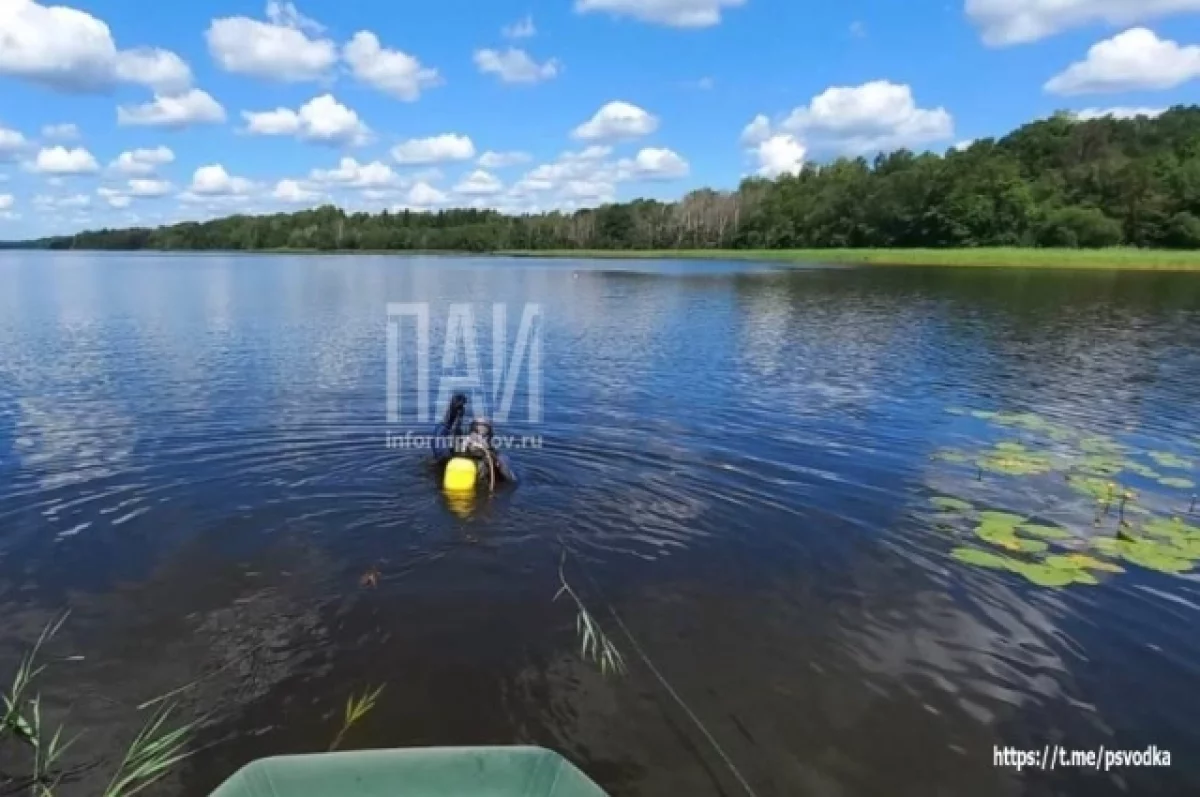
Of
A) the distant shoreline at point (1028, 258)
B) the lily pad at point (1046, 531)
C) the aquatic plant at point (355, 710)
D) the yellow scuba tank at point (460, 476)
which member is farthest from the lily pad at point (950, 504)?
the distant shoreline at point (1028, 258)

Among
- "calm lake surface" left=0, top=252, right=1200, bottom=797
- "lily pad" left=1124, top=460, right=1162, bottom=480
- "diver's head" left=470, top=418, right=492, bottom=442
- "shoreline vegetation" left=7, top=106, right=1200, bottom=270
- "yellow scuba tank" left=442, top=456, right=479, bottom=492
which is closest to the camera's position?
"calm lake surface" left=0, top=252, right=1200, bottom=797

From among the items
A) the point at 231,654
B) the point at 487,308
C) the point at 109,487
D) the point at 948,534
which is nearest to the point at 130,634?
the point at 231,654

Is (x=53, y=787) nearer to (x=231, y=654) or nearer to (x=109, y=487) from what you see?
(x=231, y=654)

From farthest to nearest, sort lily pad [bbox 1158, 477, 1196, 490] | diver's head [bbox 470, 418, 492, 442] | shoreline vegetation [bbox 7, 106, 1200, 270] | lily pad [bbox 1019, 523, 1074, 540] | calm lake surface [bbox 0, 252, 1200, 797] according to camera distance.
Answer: shoreline vegetation [bbox 7, 106, 1200, 270] < lily pad [bbox 1158, 477, 1196, 490] < diver's head [bbox 470, 418, 492, 442] < lily pad [bbox 1019, 523, 1074, 540] < calm lake surface [bbox 0, 252, 1200, 797]

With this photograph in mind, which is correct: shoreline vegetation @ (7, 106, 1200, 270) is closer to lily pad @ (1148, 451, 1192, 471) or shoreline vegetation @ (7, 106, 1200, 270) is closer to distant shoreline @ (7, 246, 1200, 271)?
distant shoreline @ (7, 246, 1200, 271)

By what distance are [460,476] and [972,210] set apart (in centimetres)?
12778

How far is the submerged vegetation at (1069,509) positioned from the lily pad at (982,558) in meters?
0.01

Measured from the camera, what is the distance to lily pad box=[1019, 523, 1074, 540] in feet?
35.3

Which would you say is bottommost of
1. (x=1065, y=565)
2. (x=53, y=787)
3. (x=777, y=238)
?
(x=53, y=787)

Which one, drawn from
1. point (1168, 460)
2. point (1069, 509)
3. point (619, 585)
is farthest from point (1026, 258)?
point (619, 585)

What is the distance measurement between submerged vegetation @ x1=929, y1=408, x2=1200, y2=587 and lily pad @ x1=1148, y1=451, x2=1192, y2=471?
19 millimetres

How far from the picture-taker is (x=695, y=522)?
1130 cm

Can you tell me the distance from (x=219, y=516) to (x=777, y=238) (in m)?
155

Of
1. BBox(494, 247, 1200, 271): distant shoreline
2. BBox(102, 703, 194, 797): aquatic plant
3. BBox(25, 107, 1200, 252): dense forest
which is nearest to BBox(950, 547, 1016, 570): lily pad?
BBox(102, 703, 194, 797): aquatic plant
